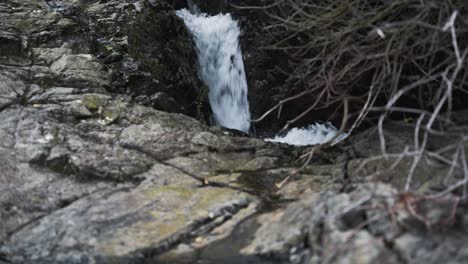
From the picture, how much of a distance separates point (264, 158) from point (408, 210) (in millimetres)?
2267

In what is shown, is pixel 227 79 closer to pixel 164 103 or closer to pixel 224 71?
pixel 224 71

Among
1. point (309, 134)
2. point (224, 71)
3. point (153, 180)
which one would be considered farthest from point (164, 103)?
point (309, 134)

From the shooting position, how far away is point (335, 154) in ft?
17.1

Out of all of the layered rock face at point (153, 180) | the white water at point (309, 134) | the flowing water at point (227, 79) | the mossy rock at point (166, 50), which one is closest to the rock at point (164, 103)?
the layered rock face at point (153, 180)

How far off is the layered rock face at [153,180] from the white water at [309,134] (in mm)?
1935

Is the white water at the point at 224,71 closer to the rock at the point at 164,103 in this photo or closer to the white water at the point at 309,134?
the white water at the point at 309,134

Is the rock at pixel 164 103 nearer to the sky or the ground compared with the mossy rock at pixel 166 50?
nearer to the ground

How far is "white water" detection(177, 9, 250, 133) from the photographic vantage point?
8.17 meters

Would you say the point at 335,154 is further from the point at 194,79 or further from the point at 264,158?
the point at 194,79

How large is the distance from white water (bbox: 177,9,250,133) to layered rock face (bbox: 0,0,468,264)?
96 centimetres

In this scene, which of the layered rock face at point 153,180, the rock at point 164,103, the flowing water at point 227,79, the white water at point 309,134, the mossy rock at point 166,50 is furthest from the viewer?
the flowing water at point 227,79

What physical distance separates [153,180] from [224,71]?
394 centimetres

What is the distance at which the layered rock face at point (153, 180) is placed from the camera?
326 centimetres

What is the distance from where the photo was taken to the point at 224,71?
8.31 m
